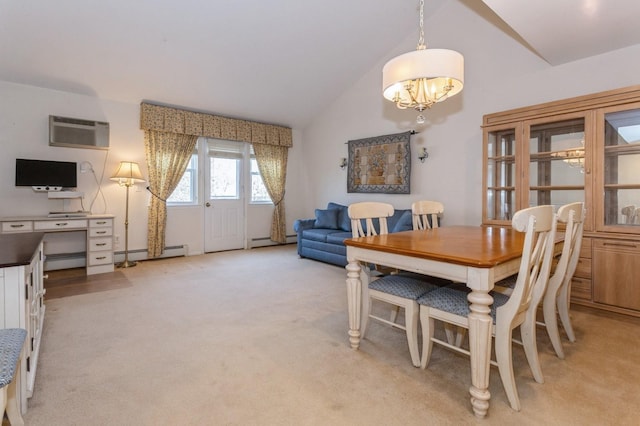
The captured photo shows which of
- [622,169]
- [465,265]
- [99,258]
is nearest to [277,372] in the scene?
[465,265]

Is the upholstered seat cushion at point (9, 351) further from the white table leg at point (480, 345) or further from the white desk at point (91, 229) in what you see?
the white desk at point (91, 229)

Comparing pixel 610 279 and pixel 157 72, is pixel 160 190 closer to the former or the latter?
pixel 157 72

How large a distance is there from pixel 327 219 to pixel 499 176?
8.59ft

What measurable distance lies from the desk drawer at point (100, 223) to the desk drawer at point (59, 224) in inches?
2.9

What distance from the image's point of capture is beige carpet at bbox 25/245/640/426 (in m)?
1.55

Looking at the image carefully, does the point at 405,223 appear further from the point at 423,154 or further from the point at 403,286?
the point at 403,286

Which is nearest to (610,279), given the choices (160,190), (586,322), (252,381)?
(586,322)

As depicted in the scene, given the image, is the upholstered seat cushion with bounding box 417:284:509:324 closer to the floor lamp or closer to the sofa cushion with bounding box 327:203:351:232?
Result: the sofa cushion with bounding box 327:203:351:232

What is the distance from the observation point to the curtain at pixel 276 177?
20.6 feet

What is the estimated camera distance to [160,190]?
16.8 ft

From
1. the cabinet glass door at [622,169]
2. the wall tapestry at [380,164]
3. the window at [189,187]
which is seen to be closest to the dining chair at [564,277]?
the cabinet glass door at [622,169]

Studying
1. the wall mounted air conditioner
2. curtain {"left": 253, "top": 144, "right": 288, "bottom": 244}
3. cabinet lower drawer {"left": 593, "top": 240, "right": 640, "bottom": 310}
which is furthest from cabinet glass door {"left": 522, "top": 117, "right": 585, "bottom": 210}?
the wall mounted air conditioner

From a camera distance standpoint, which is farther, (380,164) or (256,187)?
(256,187)

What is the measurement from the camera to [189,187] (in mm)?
5566
